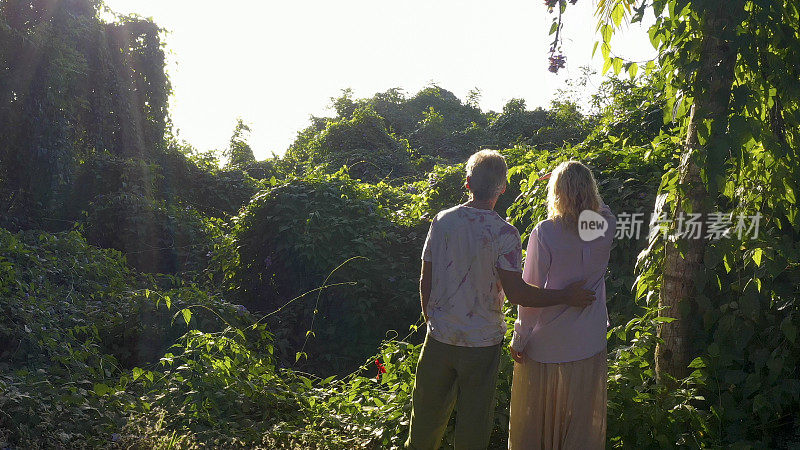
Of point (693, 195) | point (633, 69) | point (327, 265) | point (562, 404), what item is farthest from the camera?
point (327, 265)

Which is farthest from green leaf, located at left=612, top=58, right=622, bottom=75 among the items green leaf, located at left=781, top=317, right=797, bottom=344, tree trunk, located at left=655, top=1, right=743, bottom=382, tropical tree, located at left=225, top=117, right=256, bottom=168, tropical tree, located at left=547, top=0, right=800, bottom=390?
tropical tree, located at left=225, top=117, right=256, bottom=168

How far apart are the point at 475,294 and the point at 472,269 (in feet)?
0.34

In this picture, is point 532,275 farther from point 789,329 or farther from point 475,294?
point 789,329

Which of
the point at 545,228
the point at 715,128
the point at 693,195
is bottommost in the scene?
the point at 545,228

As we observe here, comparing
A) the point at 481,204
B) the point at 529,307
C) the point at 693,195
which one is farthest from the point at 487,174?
the point at 693,195

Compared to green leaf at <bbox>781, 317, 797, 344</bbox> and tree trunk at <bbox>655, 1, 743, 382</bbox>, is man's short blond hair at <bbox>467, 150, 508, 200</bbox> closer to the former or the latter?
tree trunk at <bbox>655, 1, 743, 382</bbox>

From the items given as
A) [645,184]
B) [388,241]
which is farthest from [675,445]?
[388,241]

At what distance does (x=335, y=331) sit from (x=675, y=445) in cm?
376

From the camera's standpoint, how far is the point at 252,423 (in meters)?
3.77

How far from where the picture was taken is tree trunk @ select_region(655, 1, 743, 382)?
3025 mm

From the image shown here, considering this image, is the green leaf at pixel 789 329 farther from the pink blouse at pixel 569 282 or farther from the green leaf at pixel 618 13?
the green leaf at pixel 618 13

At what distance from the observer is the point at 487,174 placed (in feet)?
9.08

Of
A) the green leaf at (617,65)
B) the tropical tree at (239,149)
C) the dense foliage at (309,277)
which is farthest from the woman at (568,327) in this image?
the tropical tree at (239,149)

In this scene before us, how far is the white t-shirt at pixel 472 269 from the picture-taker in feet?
8.97
